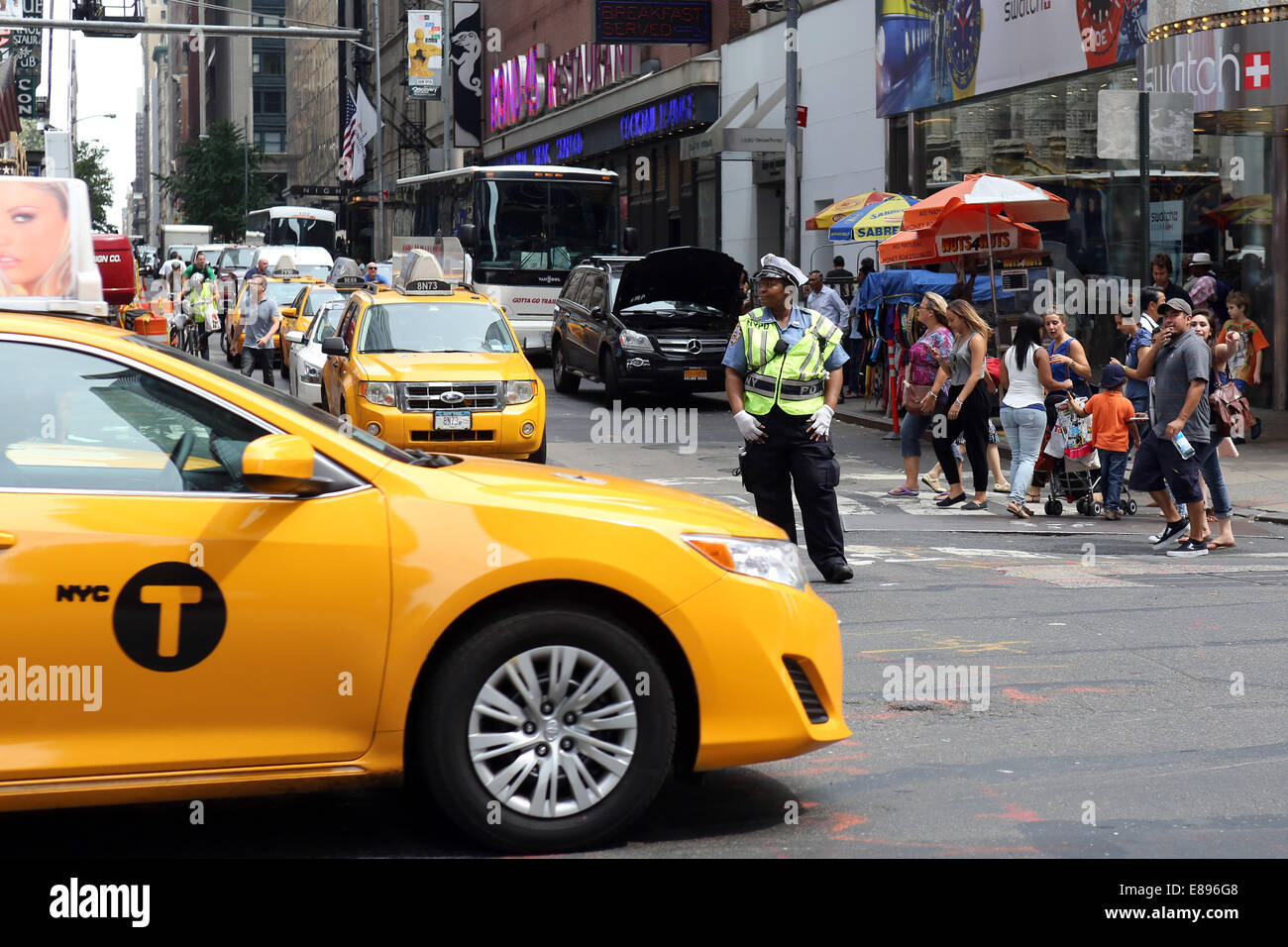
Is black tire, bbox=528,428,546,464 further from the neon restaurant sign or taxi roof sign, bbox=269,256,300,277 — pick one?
the neon restaurant sign

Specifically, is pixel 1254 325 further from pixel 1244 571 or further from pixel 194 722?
pixel 194 722

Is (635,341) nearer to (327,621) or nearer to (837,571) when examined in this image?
(837,571)

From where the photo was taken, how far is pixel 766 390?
9.66m

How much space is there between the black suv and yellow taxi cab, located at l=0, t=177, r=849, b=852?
17.7m

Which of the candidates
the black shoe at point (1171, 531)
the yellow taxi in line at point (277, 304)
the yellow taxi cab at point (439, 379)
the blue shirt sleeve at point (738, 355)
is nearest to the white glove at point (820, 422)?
the blue shirt sleeve at point (738, 355)

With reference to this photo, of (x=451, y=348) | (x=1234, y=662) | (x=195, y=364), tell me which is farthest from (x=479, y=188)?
(x=195, y=364)

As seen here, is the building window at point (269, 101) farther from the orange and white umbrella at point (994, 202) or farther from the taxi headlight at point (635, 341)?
the orange and white umbrella at point (994, 202)

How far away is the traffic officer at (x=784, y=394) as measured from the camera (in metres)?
9.54

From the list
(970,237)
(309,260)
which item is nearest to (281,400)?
(970,237)

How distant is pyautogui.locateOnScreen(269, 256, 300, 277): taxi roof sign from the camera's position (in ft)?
108

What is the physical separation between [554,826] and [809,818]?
3.25 ft

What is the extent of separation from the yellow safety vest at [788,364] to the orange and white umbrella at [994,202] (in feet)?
32.0

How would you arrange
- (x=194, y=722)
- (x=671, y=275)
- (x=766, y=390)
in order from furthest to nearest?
(x=671, y=275) < (x=766, y=390) < (x=194, y=722)

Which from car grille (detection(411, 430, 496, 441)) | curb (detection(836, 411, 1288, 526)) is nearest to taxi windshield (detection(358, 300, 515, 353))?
car grille (detection(411, 430, 496, 441))
